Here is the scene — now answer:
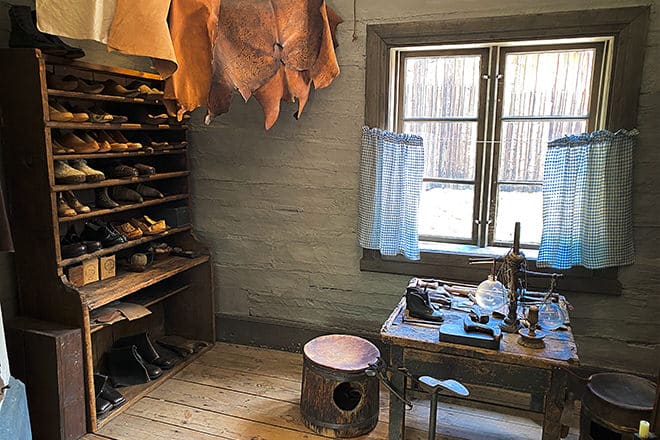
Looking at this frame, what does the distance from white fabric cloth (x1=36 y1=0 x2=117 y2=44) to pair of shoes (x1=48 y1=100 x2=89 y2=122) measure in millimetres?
641

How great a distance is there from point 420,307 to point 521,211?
40.6 inches

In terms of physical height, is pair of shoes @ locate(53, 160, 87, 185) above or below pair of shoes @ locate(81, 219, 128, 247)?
above

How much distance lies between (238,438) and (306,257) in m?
1.23

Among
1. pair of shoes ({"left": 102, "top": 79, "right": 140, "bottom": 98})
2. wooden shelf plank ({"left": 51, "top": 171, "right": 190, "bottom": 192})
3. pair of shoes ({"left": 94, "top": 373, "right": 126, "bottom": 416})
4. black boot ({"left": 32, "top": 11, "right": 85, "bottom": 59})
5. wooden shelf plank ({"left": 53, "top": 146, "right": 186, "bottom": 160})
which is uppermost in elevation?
black boot ({"left": 32, "top": 11, "right": 85, "bottom": 59})

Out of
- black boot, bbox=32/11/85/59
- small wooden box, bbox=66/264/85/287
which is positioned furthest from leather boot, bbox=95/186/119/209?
black boot, bbox=32/11/85/59

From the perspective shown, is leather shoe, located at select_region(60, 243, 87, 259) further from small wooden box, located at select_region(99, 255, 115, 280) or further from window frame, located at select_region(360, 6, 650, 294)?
window frame, located at select_region(360, 6, 650, 294)

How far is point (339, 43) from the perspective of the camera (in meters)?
3.10

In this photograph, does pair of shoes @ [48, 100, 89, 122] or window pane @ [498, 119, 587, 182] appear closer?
pair of shoes @ [48, 100, 89, 122]

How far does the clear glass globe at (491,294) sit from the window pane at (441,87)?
114 centimetres

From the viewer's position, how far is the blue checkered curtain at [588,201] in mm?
2658

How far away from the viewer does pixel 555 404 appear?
2039 millimetres

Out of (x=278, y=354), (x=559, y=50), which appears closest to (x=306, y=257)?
(x=278, y=354)

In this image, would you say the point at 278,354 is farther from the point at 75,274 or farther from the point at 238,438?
the point at 75,274

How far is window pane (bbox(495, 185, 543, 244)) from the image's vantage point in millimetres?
2977
